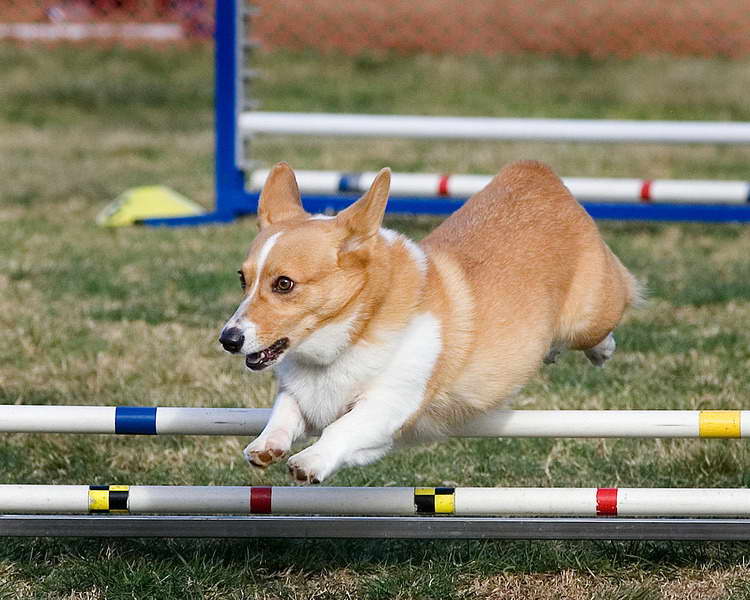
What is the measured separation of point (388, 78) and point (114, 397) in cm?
1060

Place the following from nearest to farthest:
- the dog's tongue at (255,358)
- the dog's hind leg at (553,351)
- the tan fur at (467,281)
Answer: the dog's tongue at (255,358) → the tan fur at (467,281) → the dog's hind leg at (553,351)

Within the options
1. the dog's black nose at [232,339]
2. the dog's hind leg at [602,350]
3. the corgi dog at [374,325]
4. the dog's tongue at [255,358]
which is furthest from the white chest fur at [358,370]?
the dog's hind leg at [602,350]

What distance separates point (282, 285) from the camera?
320 cm

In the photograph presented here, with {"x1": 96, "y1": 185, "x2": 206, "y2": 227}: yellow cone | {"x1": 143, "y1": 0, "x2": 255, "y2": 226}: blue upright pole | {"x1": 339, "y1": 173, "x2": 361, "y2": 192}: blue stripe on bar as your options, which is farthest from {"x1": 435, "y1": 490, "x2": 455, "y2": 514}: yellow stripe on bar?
{"x1": 96, "y1": 185, "x2": 206, "y2": 227}: yellow cone

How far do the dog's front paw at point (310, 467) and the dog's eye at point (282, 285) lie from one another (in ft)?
1.31

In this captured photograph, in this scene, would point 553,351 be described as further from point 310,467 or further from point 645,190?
point 645,190

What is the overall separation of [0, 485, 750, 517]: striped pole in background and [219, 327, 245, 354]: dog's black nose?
1.66ft

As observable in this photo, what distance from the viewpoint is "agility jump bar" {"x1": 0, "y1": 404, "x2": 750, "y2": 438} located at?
3.35 metres

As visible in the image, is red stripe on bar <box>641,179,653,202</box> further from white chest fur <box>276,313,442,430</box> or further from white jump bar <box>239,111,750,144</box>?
white chest fur <box>276,313,442,430</box>

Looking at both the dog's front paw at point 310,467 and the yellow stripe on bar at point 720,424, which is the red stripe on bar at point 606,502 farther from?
the dog's front paw at point 310,467

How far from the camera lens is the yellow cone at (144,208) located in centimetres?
855

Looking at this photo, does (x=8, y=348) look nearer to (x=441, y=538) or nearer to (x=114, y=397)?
(x=114, y=397)

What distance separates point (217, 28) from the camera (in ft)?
27.2

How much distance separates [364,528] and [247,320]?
29.6 inches
